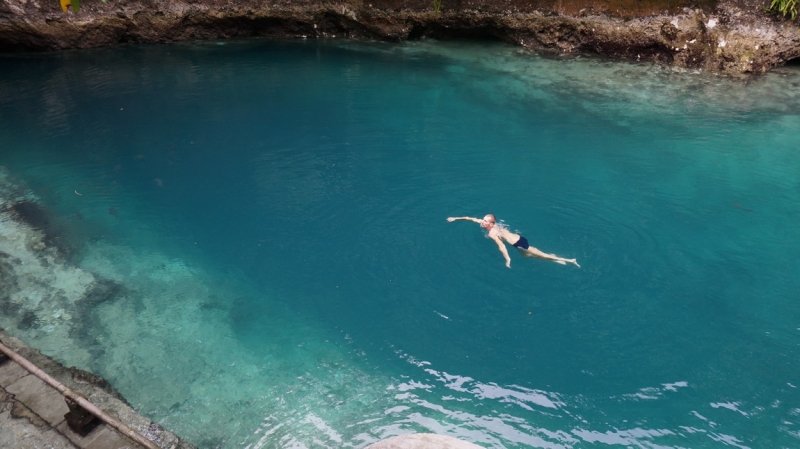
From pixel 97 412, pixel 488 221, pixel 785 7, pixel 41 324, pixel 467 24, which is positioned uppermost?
pixel 785 7

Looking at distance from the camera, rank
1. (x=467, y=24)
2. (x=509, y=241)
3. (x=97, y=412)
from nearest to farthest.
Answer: (x=97, y=412) < (x=509, y=241) < (x=467, y=24)

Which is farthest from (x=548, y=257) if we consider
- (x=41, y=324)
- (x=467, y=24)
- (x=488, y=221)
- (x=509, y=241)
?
(x=467, y=24)

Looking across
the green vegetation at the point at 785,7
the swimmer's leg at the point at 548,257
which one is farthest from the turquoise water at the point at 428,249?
the green vegetation at the point at 785,7

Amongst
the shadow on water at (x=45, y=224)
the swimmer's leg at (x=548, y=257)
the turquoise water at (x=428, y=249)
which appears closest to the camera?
the turquoise water at (x=428, y=249)

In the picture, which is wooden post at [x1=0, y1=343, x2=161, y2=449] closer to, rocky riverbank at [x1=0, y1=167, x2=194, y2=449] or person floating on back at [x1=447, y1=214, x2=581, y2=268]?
rocky riverbank at [x1=0, y1=167, x2=194, y2=449]

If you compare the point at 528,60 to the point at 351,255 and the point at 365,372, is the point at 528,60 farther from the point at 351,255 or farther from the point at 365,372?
the point at 365,372

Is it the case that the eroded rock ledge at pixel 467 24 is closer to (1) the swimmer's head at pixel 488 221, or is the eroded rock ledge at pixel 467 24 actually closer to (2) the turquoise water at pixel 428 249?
(2) the turquoise water at pixel 428 249

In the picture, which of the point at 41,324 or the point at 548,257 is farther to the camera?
the point at 548,257

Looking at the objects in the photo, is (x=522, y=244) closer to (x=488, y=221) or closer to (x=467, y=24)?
(x=488, y=221)
